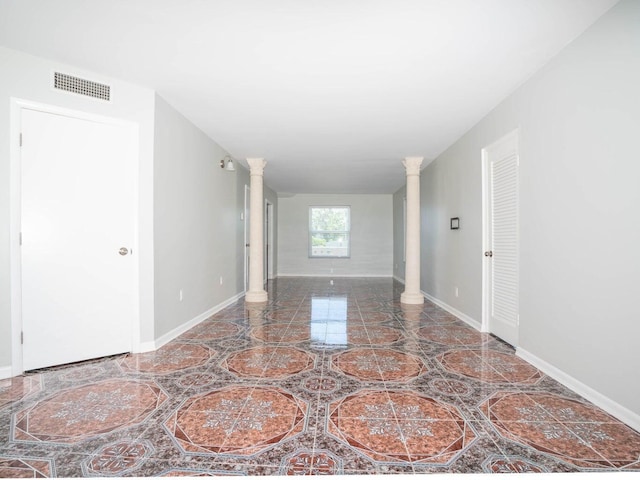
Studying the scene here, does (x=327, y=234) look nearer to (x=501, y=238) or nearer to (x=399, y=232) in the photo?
(x=399, y=232)

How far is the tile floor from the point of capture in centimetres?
155

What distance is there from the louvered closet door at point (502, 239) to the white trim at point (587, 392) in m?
0.46

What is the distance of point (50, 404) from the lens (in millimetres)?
2107

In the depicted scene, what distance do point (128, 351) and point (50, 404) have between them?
0.99 metres

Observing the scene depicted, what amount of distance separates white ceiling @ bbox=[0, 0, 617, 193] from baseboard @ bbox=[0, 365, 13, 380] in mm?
2373

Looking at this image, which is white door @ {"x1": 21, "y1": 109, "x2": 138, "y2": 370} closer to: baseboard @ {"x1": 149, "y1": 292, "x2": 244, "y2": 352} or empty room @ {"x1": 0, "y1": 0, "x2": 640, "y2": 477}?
empty room @ {"x1": 0, "y1": 0, "x2": 640, "y2": 477}

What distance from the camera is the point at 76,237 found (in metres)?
2.85

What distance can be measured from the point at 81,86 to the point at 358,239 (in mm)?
8089

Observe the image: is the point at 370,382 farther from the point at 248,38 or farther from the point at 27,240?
the point at 27,240

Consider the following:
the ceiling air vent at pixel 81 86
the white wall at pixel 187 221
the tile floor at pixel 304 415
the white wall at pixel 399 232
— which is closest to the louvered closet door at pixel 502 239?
the tile floor at pixel 304 415

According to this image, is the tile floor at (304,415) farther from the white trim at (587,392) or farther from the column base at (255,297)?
the column base at (255,297)

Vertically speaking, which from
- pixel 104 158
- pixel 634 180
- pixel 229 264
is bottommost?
pixel 229 264

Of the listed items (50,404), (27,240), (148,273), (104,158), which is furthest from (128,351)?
(104,158)

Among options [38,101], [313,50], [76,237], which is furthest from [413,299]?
[38,101]
